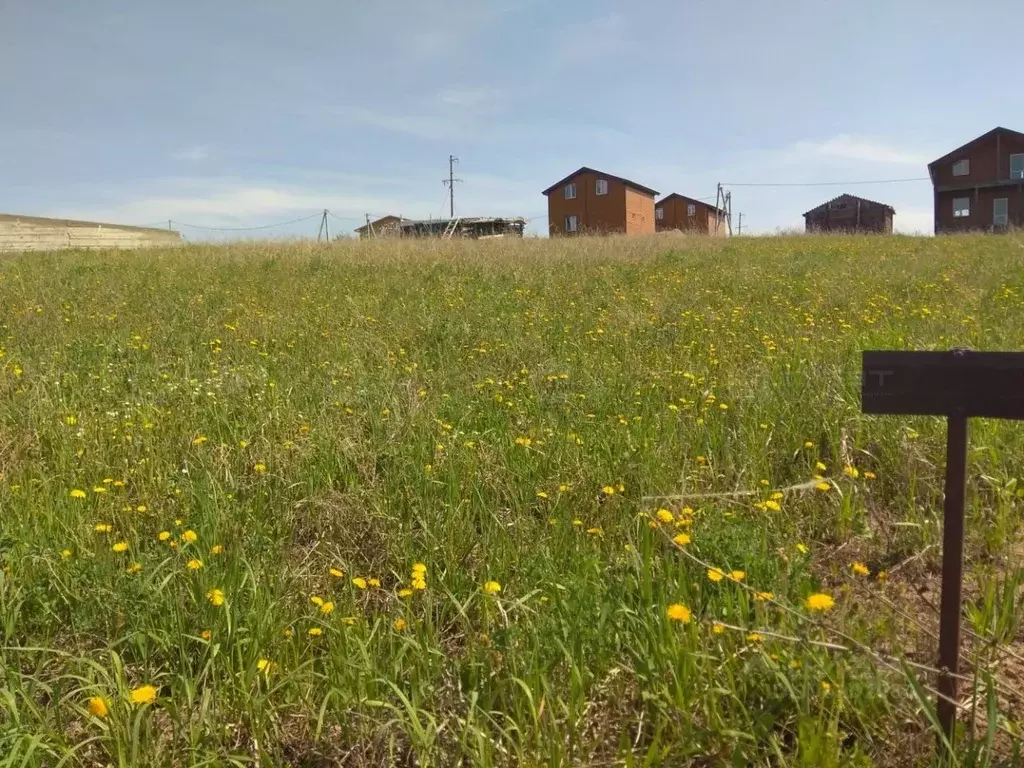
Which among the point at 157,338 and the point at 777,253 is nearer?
the point at 157,338

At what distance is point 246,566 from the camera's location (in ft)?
8.19

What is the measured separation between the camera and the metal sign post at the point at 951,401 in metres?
1.69

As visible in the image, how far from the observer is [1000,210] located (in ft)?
134

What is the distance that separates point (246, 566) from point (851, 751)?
6.52 ft

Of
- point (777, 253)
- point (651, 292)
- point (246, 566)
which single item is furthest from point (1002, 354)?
point (777, 253)

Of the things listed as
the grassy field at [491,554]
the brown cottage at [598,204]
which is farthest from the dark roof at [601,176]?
the grassy field at [491,554]

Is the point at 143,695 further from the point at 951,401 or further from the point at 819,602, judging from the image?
the point at 951,401

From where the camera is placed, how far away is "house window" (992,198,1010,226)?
4056 centimetres

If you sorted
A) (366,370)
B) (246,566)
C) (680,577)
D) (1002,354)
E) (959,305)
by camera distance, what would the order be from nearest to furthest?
(1002,354) < (680,577) < (246,566) < (366,370) < (959,305)

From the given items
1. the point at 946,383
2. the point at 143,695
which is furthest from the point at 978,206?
the point at 143,695

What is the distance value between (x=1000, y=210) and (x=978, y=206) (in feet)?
4.05

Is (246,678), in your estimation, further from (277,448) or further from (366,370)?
(366,370)

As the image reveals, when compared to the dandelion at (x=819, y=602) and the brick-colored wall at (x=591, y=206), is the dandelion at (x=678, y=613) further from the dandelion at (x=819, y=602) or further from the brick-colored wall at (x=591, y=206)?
the brick-colored wall at (x=591, y=206)

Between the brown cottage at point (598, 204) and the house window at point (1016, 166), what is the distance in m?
20.9
